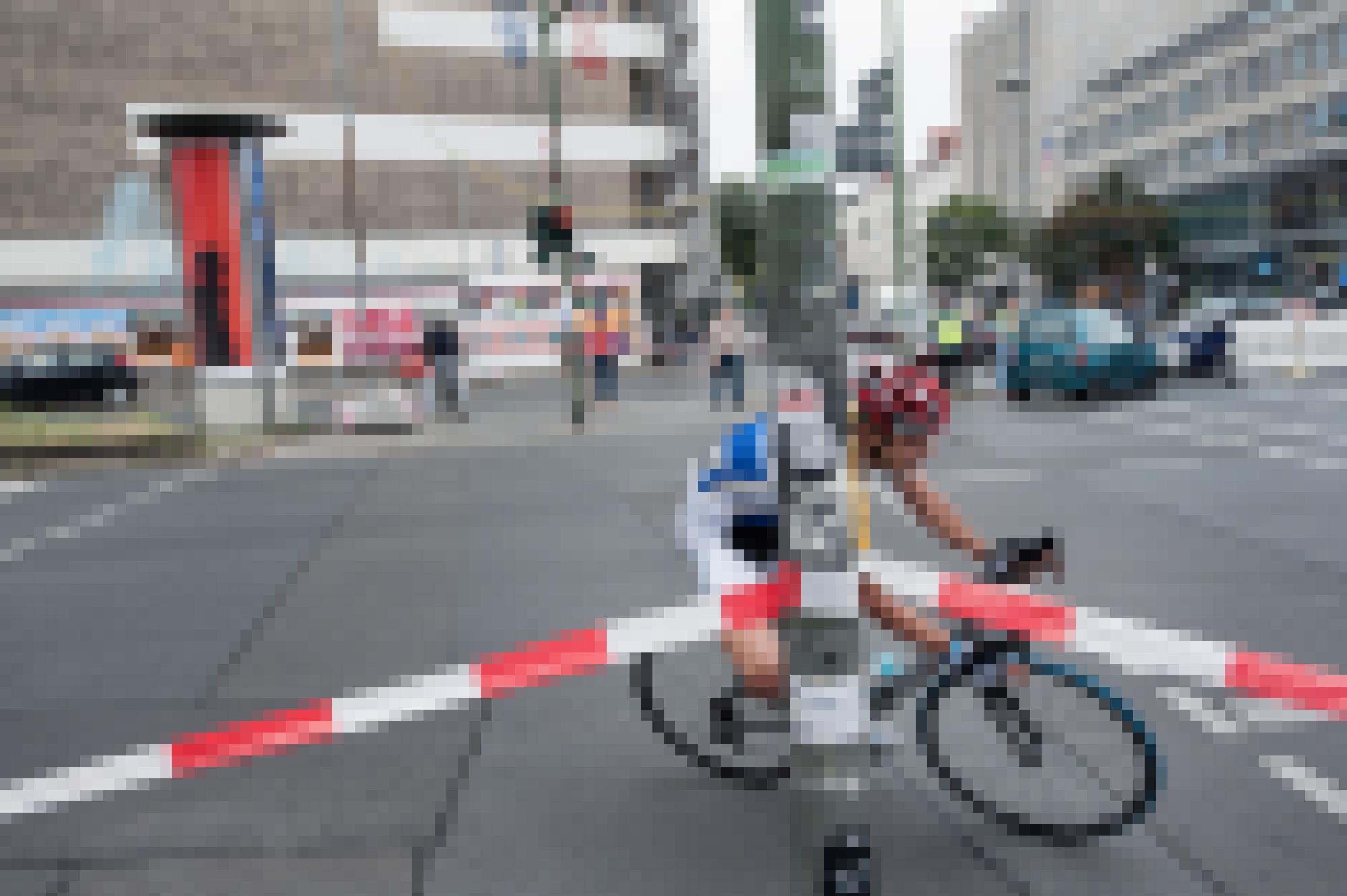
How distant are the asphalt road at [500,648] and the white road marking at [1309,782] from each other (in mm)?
51

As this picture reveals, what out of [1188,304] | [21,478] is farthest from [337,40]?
[1188,304]

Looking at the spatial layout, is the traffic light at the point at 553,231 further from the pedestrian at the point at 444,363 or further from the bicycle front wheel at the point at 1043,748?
the bicycle front wheel at the point at 1043,748

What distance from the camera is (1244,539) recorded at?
10.4 metres

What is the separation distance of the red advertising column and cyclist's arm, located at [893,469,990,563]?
17.3 m

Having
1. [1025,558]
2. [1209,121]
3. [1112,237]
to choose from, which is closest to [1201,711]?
[1025,558]

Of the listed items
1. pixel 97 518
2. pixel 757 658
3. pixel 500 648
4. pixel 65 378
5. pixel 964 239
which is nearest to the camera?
pixel 757 658

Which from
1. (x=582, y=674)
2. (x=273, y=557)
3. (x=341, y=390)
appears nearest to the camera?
(x=582, y=674)

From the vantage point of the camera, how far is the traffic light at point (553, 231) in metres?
20.7

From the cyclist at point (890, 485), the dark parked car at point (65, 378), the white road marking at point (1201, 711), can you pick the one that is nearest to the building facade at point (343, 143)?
the dark parked car at point (65, 378)

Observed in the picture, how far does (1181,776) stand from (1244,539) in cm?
569

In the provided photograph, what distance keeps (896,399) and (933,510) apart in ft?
1.54

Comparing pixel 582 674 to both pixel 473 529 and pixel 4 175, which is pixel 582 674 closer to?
pixel 473 529

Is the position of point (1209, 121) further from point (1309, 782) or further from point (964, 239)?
point (1309, 782)

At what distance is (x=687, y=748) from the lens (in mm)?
5375
